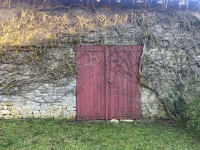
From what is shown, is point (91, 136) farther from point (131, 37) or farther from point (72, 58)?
point (131, 37)

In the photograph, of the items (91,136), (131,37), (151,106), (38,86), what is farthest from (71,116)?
(131,37)

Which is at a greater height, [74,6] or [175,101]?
[74,6]

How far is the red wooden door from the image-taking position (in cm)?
654

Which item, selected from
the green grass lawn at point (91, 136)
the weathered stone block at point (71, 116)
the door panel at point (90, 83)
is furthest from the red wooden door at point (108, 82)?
the green grass lawn at point (91, 136)

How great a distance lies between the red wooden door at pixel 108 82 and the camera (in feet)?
21.5

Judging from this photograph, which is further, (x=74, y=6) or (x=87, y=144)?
(x=74, y=6)

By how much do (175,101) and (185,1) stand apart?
9.65 ft

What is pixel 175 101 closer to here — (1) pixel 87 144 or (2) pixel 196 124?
(2) pixel 196 124

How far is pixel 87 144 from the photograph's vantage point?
15.7 ft

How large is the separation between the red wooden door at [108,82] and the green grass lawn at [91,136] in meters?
0.44

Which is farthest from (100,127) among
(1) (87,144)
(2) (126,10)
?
(2) (126,10)

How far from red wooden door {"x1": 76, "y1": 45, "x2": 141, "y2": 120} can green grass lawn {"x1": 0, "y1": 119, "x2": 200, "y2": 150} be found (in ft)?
1.43

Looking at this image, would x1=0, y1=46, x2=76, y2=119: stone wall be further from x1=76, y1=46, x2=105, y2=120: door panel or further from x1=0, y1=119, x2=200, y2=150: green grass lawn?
x1=0, y1=119, x2=200, y2=150: green grass lawn

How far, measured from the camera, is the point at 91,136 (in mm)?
5266
